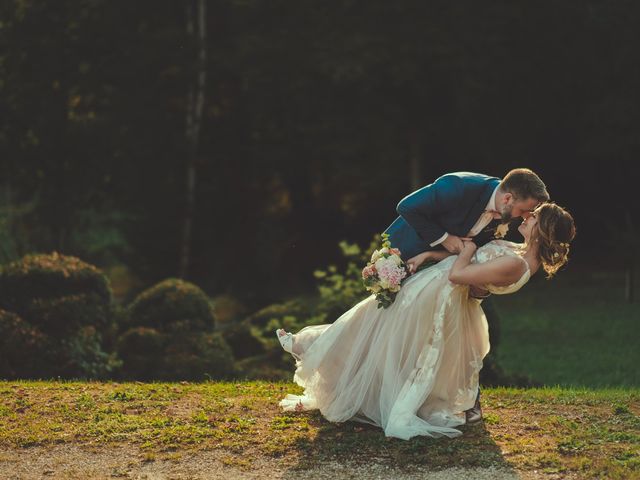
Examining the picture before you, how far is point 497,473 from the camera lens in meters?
5.74

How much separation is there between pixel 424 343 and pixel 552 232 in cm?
112

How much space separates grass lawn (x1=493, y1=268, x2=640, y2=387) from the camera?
13789 millimetres

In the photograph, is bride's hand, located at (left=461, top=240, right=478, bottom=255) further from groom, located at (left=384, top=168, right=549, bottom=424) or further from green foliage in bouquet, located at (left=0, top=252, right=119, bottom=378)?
green foliage in bouquet, located at (left=0, top=252, right=119, bottom=378)

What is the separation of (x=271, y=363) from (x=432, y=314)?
18.8 feet

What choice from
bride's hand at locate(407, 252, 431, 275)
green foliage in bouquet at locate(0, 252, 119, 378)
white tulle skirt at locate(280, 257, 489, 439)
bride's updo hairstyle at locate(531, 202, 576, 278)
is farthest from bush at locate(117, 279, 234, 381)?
bride's updo hairstyle at locate(531, 202, 576, 278)

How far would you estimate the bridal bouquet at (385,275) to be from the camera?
21.1ft

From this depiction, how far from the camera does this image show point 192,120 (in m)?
22.0

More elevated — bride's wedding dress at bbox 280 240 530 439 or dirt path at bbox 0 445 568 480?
bride's wedding dress at bbox 280 240 530 439

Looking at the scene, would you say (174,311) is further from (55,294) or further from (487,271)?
(487,271)

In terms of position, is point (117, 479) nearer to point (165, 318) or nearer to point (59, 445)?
point (59, 445)

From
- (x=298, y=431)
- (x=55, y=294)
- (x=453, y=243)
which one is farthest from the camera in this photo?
(x=55, y=294)

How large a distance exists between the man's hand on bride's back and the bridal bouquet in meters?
0.32

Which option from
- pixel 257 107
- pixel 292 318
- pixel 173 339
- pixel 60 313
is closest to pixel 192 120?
pixel 257 107

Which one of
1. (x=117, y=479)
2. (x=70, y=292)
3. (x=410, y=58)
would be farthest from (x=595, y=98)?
(x=117, y=479)
